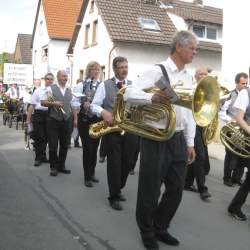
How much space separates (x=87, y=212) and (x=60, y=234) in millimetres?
972

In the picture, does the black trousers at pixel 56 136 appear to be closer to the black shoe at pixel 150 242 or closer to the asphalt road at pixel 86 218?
the asphalt road at pixel 86 218

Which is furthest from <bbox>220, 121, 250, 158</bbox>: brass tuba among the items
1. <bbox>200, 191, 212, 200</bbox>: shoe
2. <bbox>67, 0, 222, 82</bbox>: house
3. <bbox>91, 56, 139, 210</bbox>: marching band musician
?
<bbox>67, 0, 222, 82</bbox>: house

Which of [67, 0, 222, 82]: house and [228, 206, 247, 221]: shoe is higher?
[67, 0, 222, 82]: house

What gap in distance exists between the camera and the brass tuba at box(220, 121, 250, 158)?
6227 mm

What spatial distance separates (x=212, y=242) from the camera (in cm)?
528

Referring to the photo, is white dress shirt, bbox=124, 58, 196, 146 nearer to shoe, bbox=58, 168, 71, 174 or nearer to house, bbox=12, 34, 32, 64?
shoe, bbox=58, 168, 71, 174

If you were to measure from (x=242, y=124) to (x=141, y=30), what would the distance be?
20.2m

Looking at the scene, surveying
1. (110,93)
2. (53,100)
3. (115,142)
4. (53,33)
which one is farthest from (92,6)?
(115,142)

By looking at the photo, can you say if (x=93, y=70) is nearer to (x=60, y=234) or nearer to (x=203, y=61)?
(x=60, y=234)

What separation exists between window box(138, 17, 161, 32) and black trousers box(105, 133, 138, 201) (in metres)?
19.9

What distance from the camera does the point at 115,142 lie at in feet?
21.1

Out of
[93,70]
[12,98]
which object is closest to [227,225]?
[93,70]

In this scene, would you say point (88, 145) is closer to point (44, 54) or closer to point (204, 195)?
point (204, 195)

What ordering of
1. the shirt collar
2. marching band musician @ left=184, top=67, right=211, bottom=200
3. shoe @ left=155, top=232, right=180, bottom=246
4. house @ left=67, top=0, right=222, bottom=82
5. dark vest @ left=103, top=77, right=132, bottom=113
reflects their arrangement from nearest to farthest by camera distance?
1. the shirt collar
2. shoe @ left=155, top=232, right=180, bottom=246
3. dark vest @ left=103, top=77, right=132, bottom=113
4. marching band musician @ left=184, top=67, right=211, bottom=200
5. house @ left=67, top=0, right=222, bottom=82
